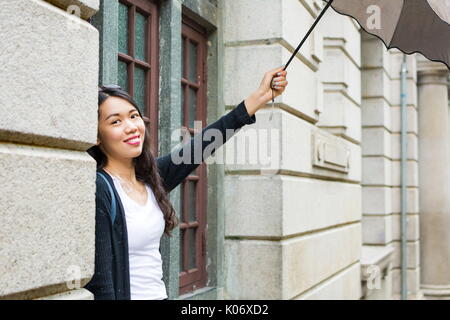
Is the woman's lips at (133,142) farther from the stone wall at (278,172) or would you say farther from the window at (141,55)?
the stone wall at (278,172)

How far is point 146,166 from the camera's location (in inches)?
136

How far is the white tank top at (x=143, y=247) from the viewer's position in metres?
3.11

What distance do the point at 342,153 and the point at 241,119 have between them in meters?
4.73

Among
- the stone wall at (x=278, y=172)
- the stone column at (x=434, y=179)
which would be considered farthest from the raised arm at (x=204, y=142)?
the stone column at (x=434, y=179)

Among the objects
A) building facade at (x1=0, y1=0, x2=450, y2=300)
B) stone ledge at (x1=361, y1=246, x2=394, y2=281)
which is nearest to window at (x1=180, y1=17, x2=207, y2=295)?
building facade at (x1=0, y1=0, x2=450, y2=300)

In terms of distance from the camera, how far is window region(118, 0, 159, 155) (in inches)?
185

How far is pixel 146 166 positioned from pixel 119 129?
0.94 feet

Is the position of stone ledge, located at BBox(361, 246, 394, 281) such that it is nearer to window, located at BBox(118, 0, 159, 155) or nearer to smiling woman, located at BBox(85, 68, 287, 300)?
window, located at BBox(118, 0, 159, 155)

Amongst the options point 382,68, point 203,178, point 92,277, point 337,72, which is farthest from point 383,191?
point 92,277

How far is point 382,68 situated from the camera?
487 inches

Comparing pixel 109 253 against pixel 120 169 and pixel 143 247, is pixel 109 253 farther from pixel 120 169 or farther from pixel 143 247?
pixel 120 169

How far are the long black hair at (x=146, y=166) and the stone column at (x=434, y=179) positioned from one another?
40.5ft

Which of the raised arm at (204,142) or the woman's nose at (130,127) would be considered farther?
the raised arm at (204,142)

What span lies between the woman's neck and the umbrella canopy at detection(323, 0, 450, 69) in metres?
1.77
